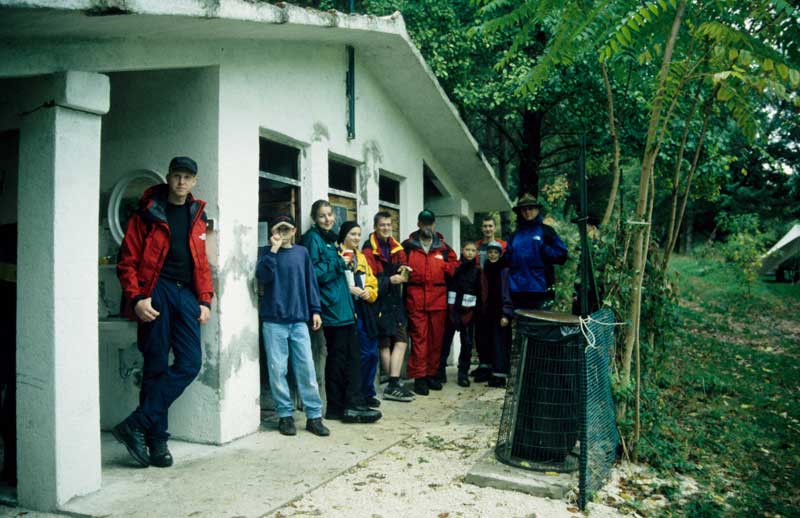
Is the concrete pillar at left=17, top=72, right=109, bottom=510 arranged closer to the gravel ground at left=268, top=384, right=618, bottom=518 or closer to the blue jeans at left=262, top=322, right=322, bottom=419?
the gravel ground at left=268, top=384, right=618, bottom=518

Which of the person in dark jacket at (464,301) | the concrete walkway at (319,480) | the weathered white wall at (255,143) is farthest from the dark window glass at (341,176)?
the concrete walkway at (319,480)

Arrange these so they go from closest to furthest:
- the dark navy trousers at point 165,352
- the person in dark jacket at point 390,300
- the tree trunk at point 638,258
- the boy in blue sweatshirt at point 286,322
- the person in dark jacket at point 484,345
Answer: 1. the dark navy trousers at point 165,352
2. the tree trunk at point 638,258
3. the boy in blue sweatshirt at point 286,322
4. the person in dark jacket at point 390,300
5. the person in dark jacket at point 484,345

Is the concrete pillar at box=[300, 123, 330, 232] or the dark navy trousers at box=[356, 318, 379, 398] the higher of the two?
the concrete pillar at box=[300, 123, 330, 232]

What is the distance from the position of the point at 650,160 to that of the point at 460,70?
8.19 m

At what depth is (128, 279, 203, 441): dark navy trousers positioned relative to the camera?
4621mm

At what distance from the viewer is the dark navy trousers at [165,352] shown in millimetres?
4621

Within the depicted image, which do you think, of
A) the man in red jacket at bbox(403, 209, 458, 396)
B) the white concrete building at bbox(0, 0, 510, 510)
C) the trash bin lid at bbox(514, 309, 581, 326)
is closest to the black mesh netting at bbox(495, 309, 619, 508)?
the trash bin lid at bbox(514, 309, 581, 326)

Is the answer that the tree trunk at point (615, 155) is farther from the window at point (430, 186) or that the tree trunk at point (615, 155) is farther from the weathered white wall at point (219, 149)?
the window at point (430, 186)

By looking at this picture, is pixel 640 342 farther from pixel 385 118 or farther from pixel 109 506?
pixel 385 118

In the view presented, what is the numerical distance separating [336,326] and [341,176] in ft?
7.99

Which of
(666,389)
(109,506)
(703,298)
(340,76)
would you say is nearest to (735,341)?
(666,389)

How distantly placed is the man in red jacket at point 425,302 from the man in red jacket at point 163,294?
11.2 feet

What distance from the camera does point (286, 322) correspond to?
566cm

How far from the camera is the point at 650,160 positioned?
494 cm
